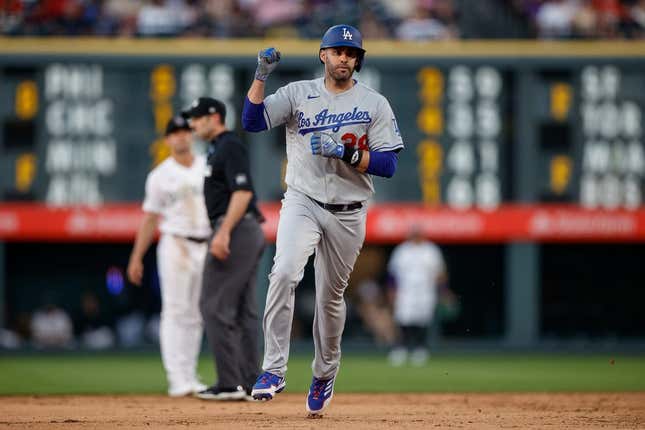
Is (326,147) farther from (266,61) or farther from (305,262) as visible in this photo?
(305,262)

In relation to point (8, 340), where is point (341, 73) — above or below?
above

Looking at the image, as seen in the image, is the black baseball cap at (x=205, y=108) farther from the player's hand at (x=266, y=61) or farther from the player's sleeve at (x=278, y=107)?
the player's hand at (x=266, y=61)

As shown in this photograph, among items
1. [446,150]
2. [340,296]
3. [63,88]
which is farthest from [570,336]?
[340,296]

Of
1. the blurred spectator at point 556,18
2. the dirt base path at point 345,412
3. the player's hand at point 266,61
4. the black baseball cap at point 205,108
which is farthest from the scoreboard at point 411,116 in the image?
the player's hand at point 266,61

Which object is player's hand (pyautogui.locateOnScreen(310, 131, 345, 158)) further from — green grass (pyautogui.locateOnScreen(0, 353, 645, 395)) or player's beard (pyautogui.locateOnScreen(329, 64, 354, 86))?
green grass (pyautogui.locateOnScreen(0, 353, 645, 395))

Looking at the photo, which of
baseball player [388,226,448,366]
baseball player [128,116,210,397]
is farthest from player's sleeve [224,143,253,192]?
baseball player [388,226,448,366]

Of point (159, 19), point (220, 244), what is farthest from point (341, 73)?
point (159, 19)

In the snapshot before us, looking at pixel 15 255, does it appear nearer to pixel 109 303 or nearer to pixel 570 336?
pixel 109 303

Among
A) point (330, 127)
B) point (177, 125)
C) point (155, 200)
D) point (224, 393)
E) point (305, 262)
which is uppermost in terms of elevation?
point (177, 125)
